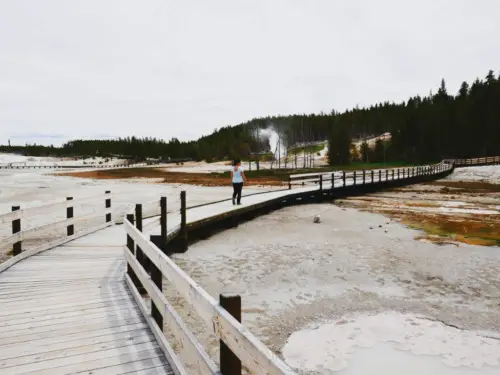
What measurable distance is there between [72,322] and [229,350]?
303cm

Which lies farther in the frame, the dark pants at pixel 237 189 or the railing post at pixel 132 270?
the dark pants at pixel 237 189

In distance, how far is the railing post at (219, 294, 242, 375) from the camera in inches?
104

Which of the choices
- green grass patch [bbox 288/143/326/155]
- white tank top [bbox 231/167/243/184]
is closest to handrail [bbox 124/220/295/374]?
white tank top [bbox 231/167/243/184]

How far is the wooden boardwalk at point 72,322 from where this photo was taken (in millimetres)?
3834

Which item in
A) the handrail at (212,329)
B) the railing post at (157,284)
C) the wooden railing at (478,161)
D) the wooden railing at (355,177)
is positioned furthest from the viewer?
the wooden railing at (478,161)

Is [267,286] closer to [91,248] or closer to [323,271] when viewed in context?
[323,271]

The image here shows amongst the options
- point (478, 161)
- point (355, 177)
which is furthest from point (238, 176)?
point (478, 161)

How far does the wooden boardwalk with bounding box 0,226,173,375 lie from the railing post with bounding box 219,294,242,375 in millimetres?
1231

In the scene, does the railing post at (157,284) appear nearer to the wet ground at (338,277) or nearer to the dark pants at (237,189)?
the wet ground at (338,277)

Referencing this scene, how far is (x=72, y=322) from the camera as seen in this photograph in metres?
4.86

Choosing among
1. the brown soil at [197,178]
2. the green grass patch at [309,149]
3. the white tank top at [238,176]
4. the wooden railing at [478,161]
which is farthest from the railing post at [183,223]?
the green grass patch at [309,149]

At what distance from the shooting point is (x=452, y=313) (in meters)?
7.38

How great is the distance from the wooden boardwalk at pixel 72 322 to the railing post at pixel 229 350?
4.04ft

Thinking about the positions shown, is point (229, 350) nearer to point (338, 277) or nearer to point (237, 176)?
point (338, 277)
